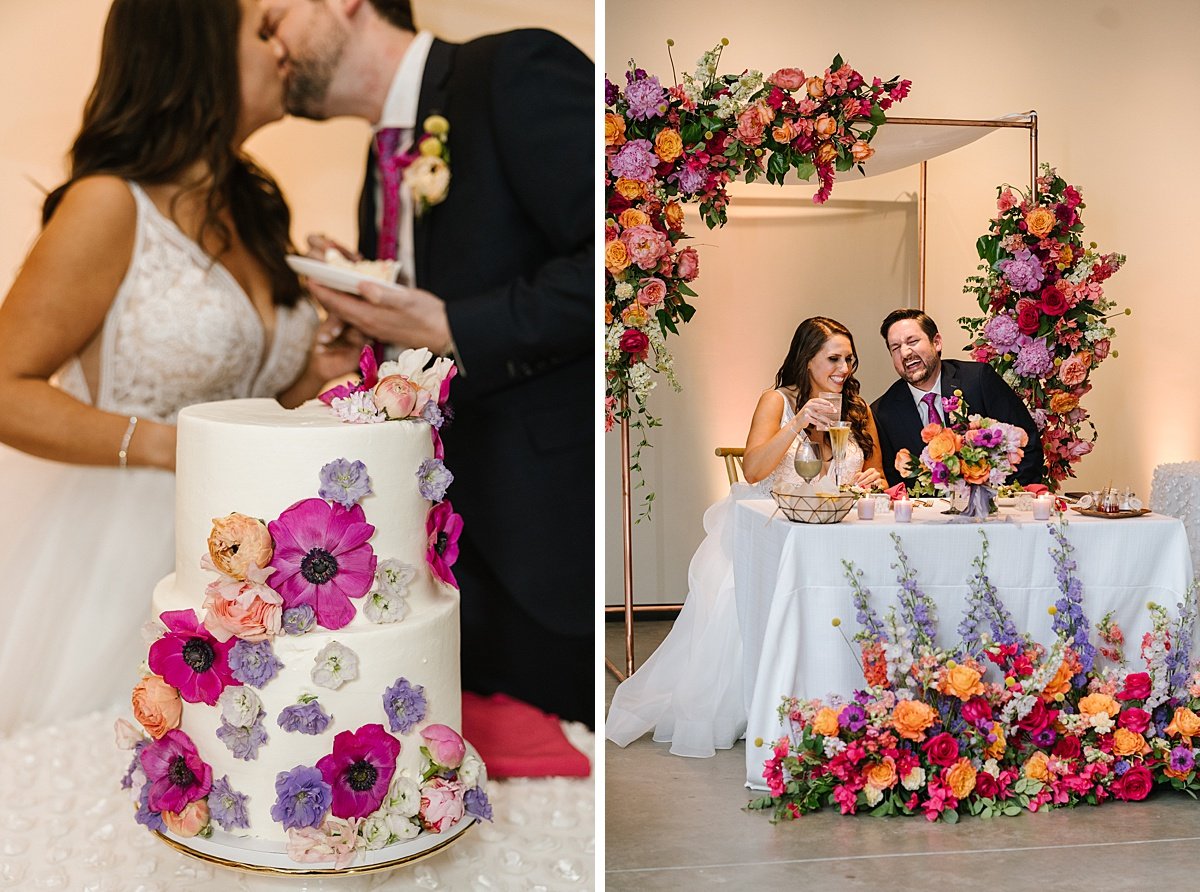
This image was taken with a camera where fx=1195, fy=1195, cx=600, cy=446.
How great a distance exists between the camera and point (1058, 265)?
5270mm

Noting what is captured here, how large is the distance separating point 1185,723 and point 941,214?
3.48 m

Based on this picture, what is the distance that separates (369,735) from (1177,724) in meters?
2.38

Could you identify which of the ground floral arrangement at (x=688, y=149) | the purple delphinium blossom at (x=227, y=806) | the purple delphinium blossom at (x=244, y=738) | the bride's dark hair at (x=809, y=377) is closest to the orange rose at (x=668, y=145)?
the ground floral arrangement at (x=688, y=149)

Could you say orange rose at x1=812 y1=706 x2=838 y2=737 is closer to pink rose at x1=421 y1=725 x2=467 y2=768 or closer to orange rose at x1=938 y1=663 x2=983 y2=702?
orange rose at x1=938 y1=663 x2=983 y2=702

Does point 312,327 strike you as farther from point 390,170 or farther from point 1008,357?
point 1008,357

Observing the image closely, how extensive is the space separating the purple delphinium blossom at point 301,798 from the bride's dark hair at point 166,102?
1.24m

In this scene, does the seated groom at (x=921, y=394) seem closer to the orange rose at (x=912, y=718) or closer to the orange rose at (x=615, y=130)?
the orange rose at (x=615, y=130)

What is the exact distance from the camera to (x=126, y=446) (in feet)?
9.39

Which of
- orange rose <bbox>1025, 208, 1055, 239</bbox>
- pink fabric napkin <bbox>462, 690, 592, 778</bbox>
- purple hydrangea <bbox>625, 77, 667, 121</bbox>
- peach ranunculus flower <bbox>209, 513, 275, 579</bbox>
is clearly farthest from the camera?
orange rose <bbox>1025, 208, 1055, 239</bbox>

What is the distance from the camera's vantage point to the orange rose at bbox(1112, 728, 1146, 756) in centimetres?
345

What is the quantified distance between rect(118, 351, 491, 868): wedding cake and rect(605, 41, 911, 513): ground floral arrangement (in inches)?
68.3

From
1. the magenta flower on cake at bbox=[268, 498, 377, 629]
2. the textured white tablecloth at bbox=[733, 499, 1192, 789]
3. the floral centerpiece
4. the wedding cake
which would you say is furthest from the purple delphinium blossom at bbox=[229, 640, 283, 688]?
the floral centerpiece

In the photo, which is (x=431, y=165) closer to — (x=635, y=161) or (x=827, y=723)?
(x=635, y=161)

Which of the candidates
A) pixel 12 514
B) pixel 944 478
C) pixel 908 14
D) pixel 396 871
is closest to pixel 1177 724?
pixel 944 478
